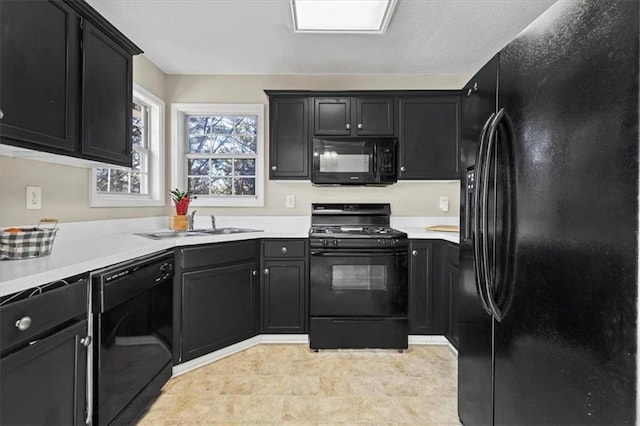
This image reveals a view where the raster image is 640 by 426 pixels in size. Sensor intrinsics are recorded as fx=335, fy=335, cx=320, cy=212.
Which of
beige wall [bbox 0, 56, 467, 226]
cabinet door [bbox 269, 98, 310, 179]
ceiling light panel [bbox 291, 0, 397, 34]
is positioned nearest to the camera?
ceiling light panel [bbox 291, 0, 397, 34]

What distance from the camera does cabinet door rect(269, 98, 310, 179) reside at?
9.89 feet

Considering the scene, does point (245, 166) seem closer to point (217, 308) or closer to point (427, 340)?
point (217, 308)

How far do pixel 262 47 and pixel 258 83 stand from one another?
599 millimetres

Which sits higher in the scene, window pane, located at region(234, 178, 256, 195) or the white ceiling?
the white ceiling

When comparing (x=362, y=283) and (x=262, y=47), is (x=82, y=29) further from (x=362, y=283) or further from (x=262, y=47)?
(x=362, y=283)

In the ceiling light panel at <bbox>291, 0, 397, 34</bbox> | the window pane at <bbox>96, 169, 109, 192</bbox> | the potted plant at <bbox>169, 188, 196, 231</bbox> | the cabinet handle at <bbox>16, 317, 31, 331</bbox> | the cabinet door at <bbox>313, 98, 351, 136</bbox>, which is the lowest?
the cabinet handle at <bbox>16, 317, 31, 331</bbox>

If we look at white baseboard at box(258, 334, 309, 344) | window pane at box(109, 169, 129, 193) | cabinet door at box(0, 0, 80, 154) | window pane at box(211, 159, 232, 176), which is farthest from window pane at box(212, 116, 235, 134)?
white baseboard at box(258, 334, 309, 344)

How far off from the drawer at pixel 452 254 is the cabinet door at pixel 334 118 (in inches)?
51.8

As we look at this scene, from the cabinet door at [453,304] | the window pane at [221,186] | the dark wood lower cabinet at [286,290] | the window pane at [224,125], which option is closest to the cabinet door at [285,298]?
the dark wood lower cabinet at [286,290]

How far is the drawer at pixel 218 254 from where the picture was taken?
2242 mm

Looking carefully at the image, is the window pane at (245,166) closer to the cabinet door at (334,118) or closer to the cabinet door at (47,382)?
the cabinet door at (334,118)

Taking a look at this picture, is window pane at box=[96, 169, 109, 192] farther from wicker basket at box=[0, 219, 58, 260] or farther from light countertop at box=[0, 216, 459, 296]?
wicker basket at box=[0, 219, 58, 260]

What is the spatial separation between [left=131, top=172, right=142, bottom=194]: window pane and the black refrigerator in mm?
2741

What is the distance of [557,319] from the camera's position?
0.96 metres
